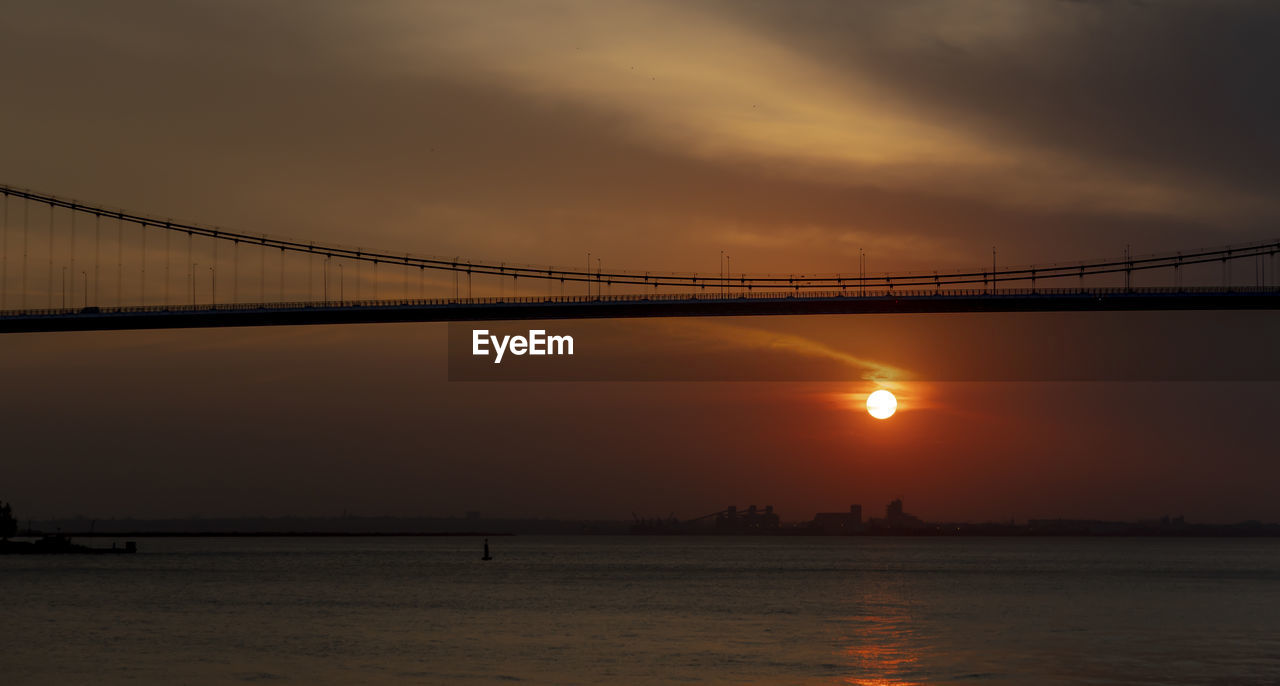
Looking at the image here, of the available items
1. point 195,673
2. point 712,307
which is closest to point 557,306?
point 712,307

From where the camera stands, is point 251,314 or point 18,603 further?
point 251,314

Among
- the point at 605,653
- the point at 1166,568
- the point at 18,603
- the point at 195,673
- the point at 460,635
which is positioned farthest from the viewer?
the point at 1166,568

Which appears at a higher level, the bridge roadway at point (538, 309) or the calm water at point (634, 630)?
the bridge roadway at point (538, 309)

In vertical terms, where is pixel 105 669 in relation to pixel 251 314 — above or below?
below

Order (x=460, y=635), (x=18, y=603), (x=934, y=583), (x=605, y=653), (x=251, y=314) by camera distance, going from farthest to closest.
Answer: (x=934, y=583) < (x=251, y=314) < (x=18, y=603) < (x=460, y=635) < (x=605, y=653)

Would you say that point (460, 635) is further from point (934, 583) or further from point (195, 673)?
point (934, 583)

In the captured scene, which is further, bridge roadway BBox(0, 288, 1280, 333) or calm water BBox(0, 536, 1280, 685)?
bridge roadway BBox(0, 288, 1280, 333)

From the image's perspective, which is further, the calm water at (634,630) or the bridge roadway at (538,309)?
the bridge roadway at (538,309)

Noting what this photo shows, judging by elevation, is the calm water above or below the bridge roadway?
below
